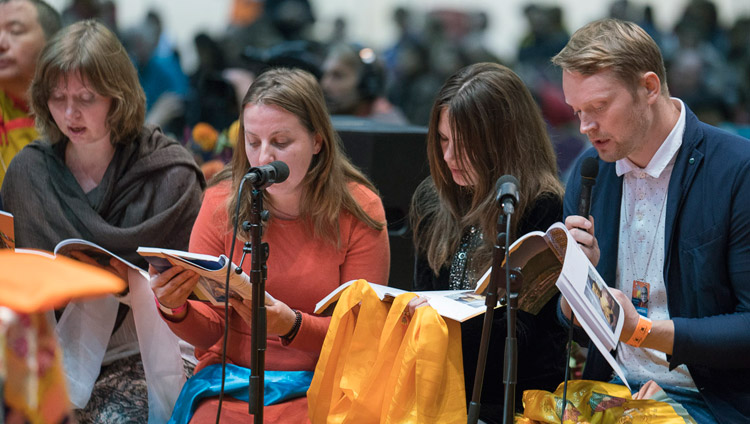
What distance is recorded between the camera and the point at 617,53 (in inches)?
80.9

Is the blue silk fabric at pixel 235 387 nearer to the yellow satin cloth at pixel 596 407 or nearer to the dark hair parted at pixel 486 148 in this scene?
the dark hair parted at pixel 486 148

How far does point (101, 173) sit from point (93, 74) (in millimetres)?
339

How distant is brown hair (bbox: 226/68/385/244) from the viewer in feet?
8.10

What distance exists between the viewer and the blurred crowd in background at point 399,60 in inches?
210

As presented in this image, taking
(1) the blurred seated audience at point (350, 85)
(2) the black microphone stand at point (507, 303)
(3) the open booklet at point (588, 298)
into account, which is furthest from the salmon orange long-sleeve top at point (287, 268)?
(1) the blurred seated audience at point (350, 85)

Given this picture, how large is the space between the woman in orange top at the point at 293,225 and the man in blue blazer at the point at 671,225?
0.71 metres

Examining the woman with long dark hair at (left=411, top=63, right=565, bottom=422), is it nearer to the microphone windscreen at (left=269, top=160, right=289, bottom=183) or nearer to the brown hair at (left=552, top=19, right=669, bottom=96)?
the brown hair at (left=552, top=19, right=669, bottom=96)

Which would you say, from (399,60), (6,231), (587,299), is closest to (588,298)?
(587,299)

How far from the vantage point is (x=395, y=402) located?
2004 millimetres

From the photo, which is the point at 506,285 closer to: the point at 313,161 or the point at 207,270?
the point at 207,270

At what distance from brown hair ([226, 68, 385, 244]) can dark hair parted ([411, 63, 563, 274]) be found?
0.23 meters

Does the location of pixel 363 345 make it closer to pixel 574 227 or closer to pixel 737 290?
pixel 574 227

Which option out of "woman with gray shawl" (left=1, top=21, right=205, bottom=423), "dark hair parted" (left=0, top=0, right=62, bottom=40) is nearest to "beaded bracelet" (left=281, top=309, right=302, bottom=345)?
"woman with gray shawl" (left=1, top=21, right=205, bottom=423)

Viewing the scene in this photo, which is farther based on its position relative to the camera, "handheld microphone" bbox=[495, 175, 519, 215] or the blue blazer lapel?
the blue blazer lapel
